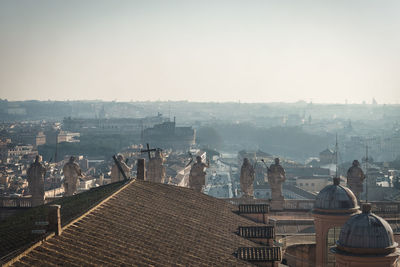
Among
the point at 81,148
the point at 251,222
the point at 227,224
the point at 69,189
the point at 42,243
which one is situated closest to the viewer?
the point at 42,243

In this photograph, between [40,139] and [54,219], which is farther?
[40,139]

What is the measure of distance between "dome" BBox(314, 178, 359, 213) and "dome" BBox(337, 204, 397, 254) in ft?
13.8

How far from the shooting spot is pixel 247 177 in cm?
2730

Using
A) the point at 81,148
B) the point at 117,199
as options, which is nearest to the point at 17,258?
the point at 117,199

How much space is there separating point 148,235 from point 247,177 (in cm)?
1192

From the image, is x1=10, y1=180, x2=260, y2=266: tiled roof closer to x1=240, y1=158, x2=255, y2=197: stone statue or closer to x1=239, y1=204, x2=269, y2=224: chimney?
x1=239, y1=204, x2=269, y2=224: chimney

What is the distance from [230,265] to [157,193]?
17.1 ft

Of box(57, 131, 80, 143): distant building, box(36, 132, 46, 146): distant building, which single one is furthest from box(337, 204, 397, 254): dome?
box(36, 132, 46, 146): distant building

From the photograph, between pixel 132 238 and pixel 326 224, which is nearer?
pixel 132 238

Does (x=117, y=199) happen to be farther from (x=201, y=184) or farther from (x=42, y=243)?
(x=201, y=184)

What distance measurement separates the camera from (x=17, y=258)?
1205cm

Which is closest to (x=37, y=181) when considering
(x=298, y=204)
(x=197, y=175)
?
(x=197, y=175)

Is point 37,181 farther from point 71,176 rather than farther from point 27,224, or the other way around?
point 27,224

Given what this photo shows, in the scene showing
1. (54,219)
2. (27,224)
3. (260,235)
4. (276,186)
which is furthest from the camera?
(276,186)
